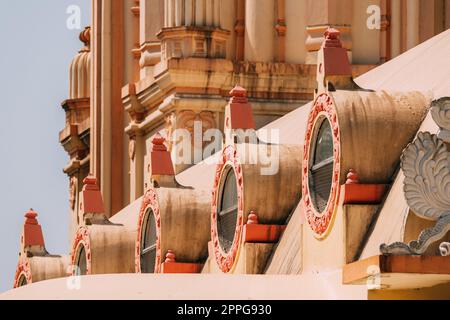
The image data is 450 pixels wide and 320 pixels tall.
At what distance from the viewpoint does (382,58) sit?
52.7 metres

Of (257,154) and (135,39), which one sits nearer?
(257,154)

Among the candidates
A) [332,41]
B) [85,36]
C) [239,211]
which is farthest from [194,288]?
[85,36]

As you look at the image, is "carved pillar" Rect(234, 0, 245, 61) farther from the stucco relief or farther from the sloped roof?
the stucco relief

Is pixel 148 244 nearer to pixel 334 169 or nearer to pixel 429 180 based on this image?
pixel 334 169

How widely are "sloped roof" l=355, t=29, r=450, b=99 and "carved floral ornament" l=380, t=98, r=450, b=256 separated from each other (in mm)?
3642

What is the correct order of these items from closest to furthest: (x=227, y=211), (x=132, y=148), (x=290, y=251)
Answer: (x=290, y=251), (x=227, y=211), (x=132, y=148)

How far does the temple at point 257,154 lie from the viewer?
26.9 m

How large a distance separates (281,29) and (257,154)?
59.9 feet

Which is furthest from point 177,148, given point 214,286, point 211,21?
point 214,286

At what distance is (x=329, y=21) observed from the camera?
5212 centimetres

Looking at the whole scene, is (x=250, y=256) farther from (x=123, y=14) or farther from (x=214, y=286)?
(x=123, y=14)

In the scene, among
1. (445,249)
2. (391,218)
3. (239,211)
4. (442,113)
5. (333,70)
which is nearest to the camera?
(445,249)

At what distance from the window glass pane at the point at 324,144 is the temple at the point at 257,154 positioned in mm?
37
